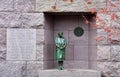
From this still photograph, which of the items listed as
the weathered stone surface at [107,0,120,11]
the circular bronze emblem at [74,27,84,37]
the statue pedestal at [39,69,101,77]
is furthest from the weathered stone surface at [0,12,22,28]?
the weathered stone surface at [107,0,120,11]

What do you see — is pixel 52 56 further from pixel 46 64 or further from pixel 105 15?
pixel 105 15

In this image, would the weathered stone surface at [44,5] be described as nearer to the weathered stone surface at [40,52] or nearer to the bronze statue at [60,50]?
the bronze statue at [60,50]

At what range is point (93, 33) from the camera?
11.6m

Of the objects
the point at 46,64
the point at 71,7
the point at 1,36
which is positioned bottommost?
the point at 46,64

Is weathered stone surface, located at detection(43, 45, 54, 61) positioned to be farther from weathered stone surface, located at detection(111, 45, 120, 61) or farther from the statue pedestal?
weathered stone surface, located at detection(111, 45, 120, 61)

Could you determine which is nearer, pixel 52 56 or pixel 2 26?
pixel 2 26

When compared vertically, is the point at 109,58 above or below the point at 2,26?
below

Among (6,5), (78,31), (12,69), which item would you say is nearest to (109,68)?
(78,31)

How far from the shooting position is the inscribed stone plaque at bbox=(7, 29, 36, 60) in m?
11.2

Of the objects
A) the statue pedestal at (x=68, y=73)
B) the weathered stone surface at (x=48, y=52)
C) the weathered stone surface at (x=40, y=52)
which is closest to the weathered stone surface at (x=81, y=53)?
the weathered stone surface at (x=48, y=52)

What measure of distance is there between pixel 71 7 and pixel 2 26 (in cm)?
215

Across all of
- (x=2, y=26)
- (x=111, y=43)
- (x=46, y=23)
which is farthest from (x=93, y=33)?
(x=2, y=26)

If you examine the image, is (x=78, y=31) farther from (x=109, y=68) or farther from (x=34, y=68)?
(x=34, y=68)

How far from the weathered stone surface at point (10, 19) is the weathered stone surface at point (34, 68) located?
3.96 feet
